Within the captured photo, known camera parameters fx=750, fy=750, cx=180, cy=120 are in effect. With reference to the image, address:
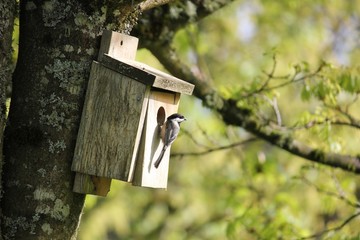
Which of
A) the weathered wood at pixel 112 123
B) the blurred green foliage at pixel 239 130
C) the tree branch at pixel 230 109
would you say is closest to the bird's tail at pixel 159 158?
the weathered wood at pixel 112 123

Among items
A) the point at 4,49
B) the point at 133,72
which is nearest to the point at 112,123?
the point at 133,72

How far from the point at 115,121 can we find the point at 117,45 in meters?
0.30

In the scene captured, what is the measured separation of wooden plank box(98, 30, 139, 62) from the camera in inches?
113

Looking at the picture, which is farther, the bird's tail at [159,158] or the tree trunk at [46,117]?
the bird's tail at [159,158]

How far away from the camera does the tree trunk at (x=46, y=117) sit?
2766 mm

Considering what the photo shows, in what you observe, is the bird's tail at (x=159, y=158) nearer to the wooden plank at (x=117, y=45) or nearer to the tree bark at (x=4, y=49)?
the wooden plank at (x=117, y=45)

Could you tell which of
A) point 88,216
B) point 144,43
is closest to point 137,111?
point 144,43

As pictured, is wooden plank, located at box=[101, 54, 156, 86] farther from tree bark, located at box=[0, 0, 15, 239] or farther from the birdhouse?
tree bark, located at box=[0, 0, 15, 239]

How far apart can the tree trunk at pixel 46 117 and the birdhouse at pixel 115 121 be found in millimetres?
46

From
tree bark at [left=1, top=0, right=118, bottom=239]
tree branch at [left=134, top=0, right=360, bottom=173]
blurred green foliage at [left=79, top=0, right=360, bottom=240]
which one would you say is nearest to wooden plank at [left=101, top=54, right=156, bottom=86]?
tree bark at [left=1, top=0, right=118, bottom=239]

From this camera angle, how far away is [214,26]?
490 inches

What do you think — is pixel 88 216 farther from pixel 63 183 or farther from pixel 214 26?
pixel 63 183

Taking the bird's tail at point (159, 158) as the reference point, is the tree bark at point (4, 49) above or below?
above

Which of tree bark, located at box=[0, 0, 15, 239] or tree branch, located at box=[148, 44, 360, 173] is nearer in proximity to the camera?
tree bark, located at box=[0, 0, 15, 239]
